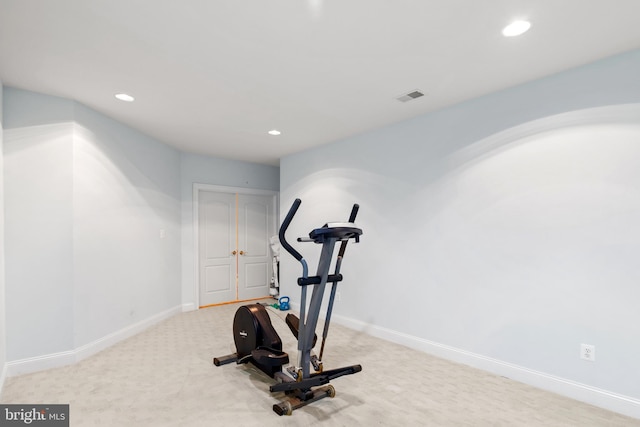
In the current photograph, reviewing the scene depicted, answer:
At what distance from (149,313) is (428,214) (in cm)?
381

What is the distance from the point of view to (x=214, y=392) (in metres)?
2.61

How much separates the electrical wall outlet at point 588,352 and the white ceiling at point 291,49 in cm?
216

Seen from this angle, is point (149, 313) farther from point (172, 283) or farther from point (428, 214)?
point (428, 214)

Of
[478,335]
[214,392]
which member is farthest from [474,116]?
[214,392]

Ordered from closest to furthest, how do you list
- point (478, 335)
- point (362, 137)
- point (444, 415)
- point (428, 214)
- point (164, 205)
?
point (444, 415) → point (478, 335) → point (428, 214) → point (362, 137) → point (164, 205)

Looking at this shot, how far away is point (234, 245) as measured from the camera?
233 inches

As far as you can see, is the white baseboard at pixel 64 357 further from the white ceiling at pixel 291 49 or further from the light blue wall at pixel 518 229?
the light blue wall at pixel 518 229

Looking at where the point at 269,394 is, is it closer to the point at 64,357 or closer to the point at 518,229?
the point at 64,357

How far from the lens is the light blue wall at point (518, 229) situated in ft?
7.75

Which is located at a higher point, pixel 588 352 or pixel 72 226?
pixel 72 226

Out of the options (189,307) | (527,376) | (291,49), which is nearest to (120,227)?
(189,307)

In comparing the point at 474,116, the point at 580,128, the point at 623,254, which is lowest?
the point at 623,254

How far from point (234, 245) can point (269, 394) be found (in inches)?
143

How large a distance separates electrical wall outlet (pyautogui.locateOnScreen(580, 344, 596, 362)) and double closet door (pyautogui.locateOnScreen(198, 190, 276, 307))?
4913 mm
